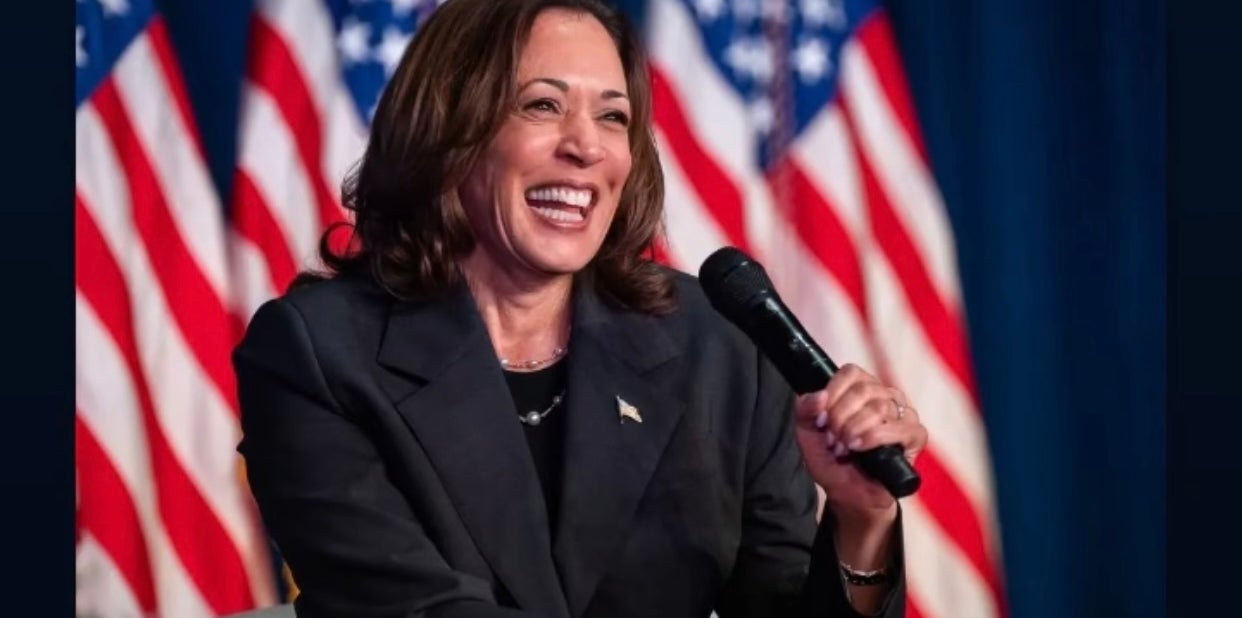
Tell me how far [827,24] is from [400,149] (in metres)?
1.39

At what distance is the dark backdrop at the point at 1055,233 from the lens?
274cm

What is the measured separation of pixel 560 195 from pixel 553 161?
3 centimetres

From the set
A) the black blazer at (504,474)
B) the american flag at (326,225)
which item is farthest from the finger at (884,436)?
the american flag at (326,225)

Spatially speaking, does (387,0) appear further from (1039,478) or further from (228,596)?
(1039,478)

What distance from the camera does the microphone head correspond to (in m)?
1.22

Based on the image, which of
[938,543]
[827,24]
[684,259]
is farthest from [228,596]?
[827,24]

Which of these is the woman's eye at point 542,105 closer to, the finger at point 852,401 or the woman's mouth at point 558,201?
the woman's mouth at point 558,201

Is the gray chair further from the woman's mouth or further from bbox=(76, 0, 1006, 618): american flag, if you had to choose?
bbox=(76, 0, 1006, 618): american flag

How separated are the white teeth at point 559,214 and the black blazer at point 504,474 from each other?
0.34ft

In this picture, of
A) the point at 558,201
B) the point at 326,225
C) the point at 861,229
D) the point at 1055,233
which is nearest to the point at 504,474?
the point at 558,201

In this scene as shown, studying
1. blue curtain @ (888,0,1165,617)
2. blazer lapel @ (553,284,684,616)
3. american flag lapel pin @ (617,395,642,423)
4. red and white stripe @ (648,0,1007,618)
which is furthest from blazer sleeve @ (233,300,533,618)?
blue curtain @ (888,0,1165,617)

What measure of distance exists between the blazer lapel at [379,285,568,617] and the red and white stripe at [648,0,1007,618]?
1.22 metres

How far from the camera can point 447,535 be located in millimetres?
1355

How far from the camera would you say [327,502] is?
1318 mm
